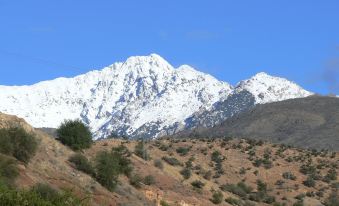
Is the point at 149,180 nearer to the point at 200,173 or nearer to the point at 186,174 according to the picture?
the point at 186,174

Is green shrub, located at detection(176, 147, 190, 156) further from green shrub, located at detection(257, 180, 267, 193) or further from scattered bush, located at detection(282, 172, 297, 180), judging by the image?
scattered bush, located at detection(282, 172, 297, 180)

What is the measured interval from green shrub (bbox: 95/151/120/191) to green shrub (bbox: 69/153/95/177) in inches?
14.5

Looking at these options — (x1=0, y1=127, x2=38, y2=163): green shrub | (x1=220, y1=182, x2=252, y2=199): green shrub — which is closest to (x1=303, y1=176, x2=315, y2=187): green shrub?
(x1=220, y1=182, x2=252, y2=199): green shrub

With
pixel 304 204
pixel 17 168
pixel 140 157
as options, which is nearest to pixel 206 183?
pixel 140 157

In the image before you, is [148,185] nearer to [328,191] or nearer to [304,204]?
[304,204]

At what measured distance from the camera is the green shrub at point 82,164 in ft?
142

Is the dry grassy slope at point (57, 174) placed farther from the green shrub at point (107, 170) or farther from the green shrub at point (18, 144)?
the green shrub at point (107, 170)

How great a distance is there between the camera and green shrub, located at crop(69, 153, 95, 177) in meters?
43.3

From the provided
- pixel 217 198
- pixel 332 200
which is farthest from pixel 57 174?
pixel 332 200

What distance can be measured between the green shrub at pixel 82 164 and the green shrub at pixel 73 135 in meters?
4.16

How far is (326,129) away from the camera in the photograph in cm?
19000

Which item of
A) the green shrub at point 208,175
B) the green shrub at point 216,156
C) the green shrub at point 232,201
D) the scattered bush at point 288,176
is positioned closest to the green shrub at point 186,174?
the green shrub at point 232,201

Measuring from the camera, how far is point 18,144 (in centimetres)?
3769

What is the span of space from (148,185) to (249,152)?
112 ft
